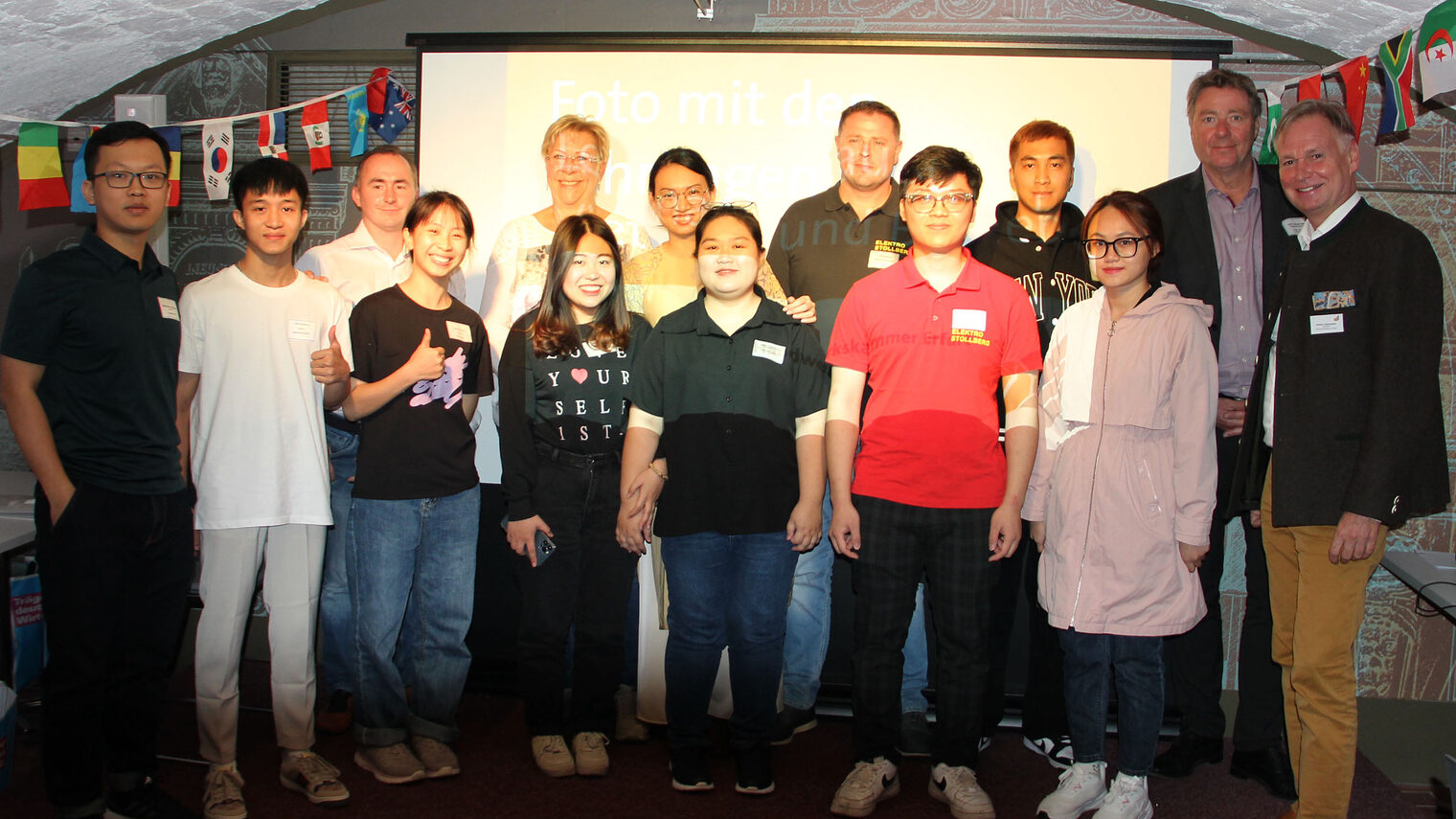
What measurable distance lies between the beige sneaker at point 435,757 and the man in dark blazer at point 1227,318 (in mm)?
2136

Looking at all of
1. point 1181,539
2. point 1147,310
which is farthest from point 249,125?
point 1181,539

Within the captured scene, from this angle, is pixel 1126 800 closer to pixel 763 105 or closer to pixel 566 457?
pixel 566 457

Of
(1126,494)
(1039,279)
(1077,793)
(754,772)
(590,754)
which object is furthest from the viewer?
(1039,279)

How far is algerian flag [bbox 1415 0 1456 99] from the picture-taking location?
2545mm

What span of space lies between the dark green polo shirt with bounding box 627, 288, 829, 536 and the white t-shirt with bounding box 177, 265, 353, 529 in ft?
3.01

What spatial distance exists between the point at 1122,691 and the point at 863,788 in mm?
743

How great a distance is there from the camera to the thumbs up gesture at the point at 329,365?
269 centimetres

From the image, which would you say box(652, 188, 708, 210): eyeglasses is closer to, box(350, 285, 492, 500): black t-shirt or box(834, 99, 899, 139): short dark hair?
box(834, 99, 899, 139): short dark hair

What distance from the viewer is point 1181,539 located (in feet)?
8.28

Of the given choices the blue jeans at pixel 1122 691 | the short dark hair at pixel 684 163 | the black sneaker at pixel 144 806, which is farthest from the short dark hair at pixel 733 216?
the black sneaker at pixel 144 806

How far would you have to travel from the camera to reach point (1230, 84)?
9.96 ft

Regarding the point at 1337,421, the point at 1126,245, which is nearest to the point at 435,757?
the point at 1126,245

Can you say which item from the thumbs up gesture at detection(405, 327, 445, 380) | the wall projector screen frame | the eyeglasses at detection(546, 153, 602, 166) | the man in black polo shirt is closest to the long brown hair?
the thumbs up gesture at detection(405, 327, 445, 380)

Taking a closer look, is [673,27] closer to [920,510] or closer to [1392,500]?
[920,510]
